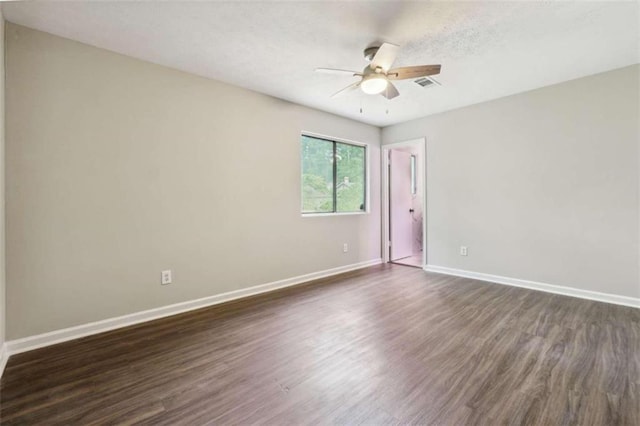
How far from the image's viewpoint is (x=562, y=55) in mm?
2680

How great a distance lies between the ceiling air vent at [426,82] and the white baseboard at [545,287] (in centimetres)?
265

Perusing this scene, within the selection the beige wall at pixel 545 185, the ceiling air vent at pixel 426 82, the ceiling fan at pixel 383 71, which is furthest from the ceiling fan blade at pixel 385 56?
the beige wall at pixel 545 185

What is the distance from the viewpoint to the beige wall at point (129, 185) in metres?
2.19

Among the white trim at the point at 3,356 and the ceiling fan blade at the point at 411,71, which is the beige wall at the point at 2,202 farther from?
the ceiling fan blade at the point at 411,71

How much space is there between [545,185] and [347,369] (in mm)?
3309

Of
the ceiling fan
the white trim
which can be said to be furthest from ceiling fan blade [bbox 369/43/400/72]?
the white trim

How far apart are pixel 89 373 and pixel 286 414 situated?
139 centimetres

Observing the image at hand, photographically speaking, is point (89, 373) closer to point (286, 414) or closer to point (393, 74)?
point (286, 414)

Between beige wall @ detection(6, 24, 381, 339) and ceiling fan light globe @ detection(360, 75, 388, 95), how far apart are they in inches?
60.2

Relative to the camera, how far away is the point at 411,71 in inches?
92.0

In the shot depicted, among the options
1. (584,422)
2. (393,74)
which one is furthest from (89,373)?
(393,74)

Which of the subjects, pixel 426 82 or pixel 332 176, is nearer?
pixel 426 82

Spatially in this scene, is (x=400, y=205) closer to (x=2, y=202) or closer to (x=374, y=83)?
(x=374, y=83)

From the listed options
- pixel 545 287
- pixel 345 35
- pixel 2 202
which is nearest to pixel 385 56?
pixel 345 35
